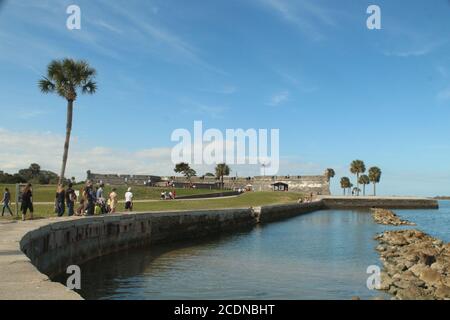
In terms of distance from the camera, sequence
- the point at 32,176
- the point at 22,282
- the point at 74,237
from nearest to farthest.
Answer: the point at 22,282 → the point at 74,237 → the point at 32,176

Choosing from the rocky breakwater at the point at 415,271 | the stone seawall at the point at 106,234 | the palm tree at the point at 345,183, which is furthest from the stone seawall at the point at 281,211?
the palm tree at the point at 345,183

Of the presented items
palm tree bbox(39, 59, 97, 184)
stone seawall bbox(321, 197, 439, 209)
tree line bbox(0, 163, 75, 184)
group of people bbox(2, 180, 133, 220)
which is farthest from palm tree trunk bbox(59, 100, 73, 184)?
stone seawall bbox(321, 197, 439, 209)

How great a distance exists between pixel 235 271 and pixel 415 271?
21.4ft

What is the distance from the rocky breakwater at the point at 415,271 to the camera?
14.0m

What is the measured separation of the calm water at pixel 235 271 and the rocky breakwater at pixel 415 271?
0.74 m

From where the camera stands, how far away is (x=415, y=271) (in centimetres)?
1700

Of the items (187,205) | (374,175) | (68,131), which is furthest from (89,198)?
(374,175)

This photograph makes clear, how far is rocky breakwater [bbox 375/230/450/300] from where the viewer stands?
45.8ft

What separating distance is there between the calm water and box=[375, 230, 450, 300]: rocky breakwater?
744 millimetres

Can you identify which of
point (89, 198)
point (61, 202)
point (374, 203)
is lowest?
point (374, 203)

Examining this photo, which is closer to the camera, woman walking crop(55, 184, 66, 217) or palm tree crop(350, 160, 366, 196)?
woman walking crop(55, 184, 66, 217)

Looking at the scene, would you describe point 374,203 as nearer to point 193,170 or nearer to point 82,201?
point 193,170

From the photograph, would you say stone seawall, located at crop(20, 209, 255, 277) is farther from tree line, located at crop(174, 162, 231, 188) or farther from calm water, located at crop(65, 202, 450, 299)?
tree line, located at crop(174, 162, 231, 188)

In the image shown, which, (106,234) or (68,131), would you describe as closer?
(106,234)
